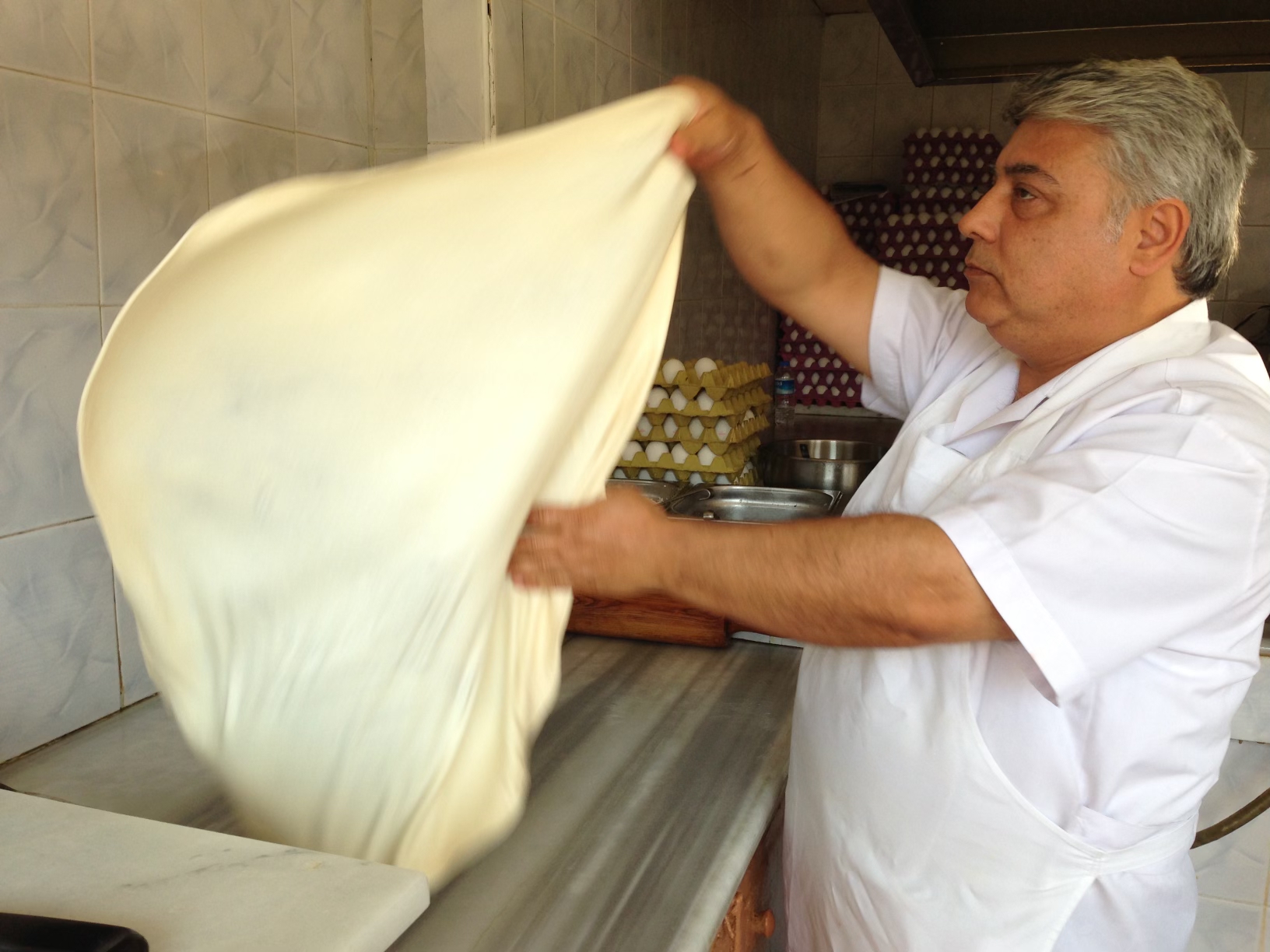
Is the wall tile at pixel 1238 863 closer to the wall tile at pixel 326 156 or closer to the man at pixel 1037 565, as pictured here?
the man at pixel 1037 565

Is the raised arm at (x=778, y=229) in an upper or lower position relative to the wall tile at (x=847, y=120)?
lower

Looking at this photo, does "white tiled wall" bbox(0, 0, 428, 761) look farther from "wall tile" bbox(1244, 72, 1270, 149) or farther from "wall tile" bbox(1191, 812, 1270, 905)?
"wall tile" bbox(1244, 72, 1270, 149)

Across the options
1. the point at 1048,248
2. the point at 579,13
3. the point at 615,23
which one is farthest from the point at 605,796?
the point at 615,23

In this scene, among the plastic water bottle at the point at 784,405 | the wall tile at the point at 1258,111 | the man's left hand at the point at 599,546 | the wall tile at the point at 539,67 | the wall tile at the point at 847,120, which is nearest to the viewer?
the man's left hand at the point at 599,546

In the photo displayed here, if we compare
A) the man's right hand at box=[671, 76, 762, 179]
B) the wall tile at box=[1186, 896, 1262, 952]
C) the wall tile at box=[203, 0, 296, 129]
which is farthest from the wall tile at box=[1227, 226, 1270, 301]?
the wall tile at box=[203, 0, 296, 129]

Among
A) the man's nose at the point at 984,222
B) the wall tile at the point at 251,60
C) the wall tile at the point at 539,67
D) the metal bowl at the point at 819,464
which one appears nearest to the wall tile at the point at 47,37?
the wall tile at the point at 251,60

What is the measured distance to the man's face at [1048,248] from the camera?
3.46 ft

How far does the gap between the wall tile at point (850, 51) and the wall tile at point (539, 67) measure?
7.67 feet

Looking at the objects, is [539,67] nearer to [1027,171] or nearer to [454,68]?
[454,68]

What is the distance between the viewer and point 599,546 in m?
0.87

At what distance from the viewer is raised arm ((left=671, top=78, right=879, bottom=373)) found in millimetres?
1079

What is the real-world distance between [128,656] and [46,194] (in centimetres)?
54

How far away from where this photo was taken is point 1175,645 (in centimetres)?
100

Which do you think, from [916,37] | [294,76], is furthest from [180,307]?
[916,37]
